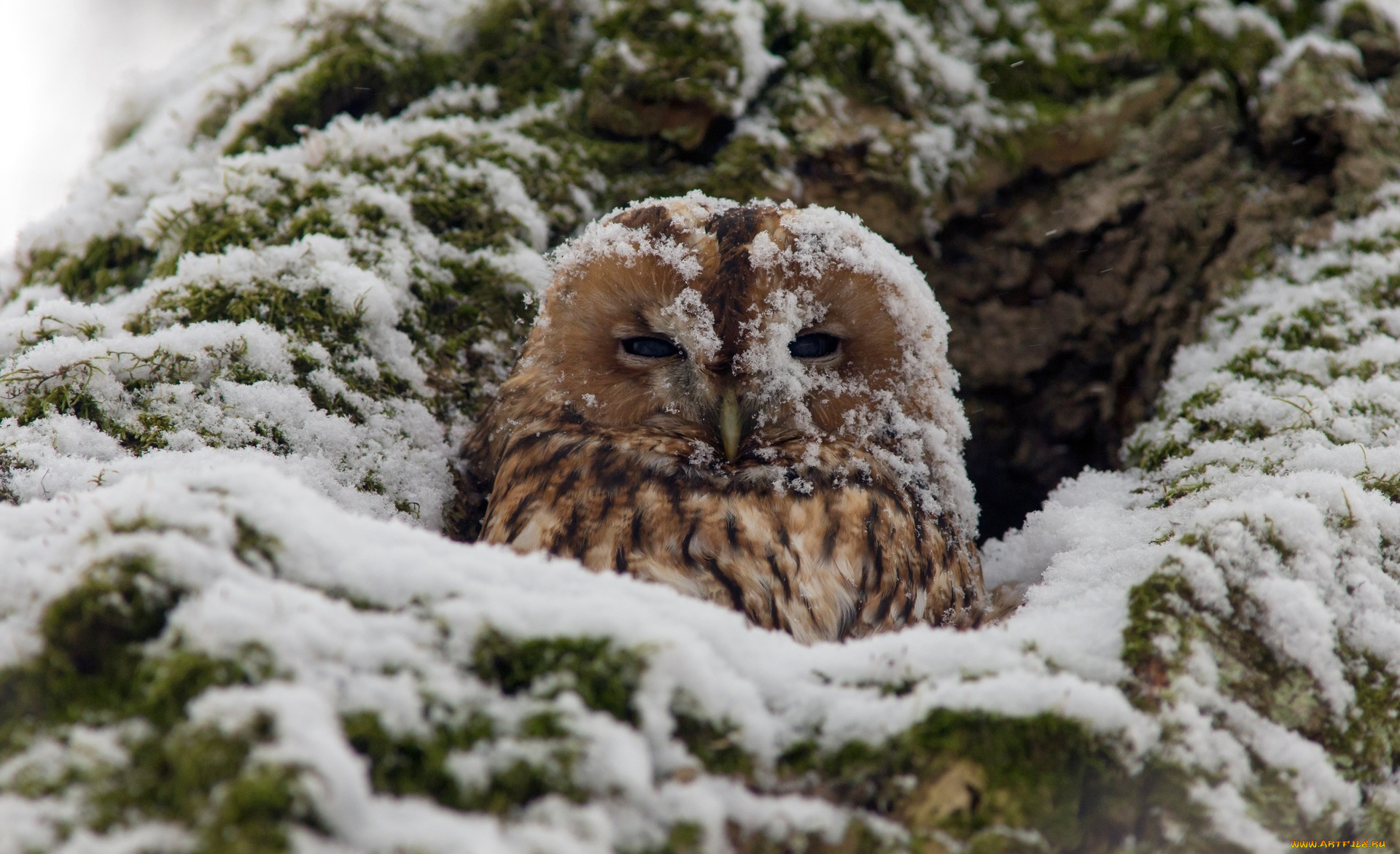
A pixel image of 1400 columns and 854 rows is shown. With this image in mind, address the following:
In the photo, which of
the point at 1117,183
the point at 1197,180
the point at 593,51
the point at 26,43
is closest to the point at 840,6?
the point at 593,51

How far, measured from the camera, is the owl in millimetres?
2018

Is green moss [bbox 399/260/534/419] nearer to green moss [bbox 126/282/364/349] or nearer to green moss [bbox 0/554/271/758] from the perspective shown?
green moss [bbox 126/282/364/349]

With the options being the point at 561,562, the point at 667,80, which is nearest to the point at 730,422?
the point at 561,562

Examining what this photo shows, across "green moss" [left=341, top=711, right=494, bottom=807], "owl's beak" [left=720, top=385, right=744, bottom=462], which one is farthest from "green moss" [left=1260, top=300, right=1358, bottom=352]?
"green moss" [left=341, top=711, right=494, bottom=807]

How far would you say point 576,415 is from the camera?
7.50 ft

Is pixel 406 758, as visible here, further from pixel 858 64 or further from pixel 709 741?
pixel 858 64

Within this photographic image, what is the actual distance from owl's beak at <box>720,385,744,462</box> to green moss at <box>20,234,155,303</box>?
1.89 m

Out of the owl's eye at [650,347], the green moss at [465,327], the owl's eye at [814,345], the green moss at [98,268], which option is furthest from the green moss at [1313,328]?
the green moss at [98,268]

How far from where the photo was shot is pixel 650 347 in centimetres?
213

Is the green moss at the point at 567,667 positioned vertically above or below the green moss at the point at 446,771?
above

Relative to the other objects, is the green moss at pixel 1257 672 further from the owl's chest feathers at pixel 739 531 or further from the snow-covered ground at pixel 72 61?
the snow-covered ground at pixel 72 61

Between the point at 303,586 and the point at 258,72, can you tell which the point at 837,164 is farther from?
the point at 303,586

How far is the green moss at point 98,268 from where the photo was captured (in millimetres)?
2758

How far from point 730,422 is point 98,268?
85.4 inches
